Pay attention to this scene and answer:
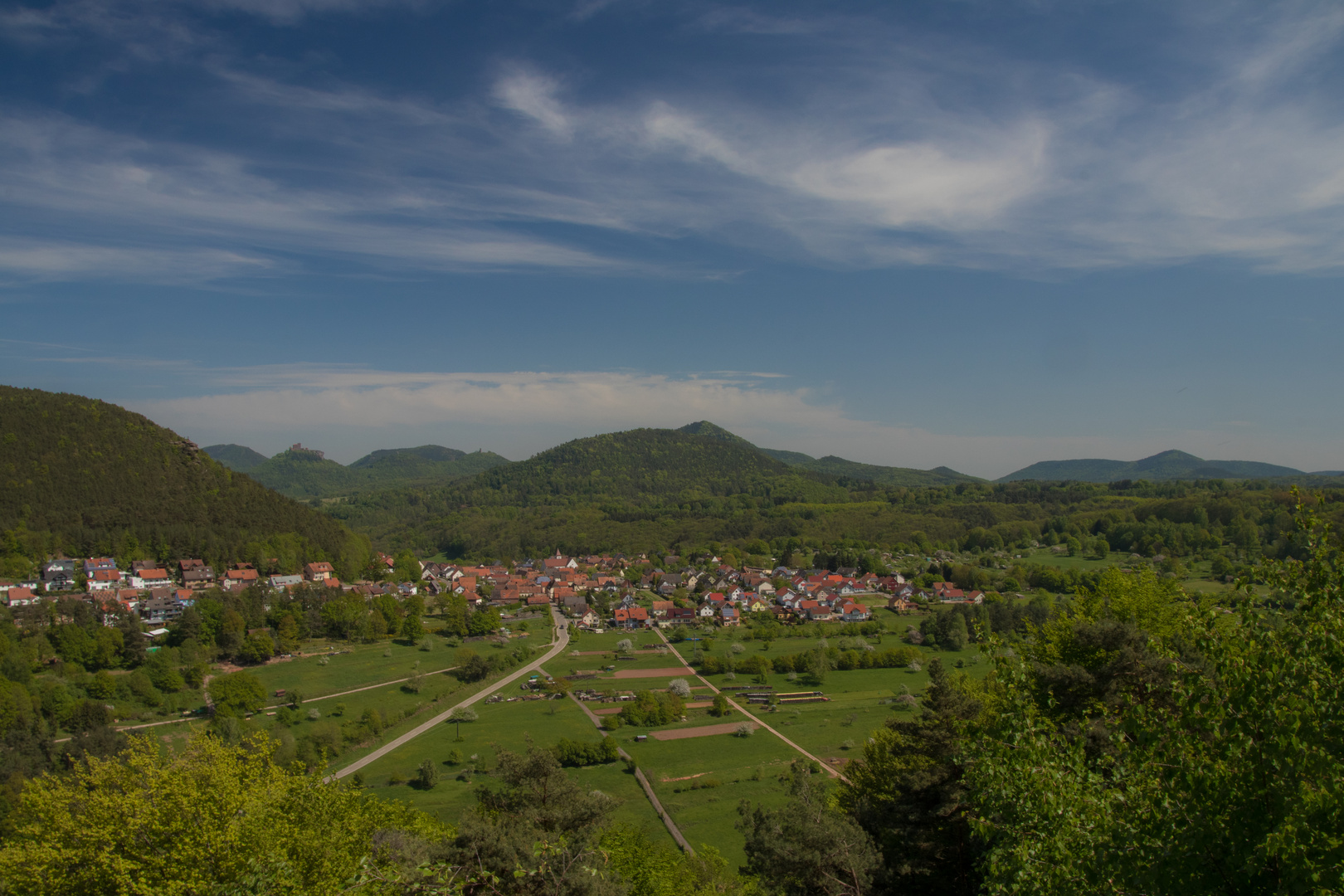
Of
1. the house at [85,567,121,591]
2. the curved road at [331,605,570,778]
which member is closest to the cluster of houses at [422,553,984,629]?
the curved road at [331,605,570,778]

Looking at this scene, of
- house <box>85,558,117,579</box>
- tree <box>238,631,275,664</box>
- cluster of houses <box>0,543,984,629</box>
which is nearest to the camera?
tree <box>238,631,275,664</box>

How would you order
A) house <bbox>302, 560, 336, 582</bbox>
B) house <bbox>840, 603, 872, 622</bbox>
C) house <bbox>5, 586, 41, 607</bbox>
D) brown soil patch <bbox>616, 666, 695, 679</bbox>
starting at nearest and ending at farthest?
brown soil patch <bbox>616, 666, 695, 679</bbox> → house <bbox>5, 586, 41, 607</bbox> → house <bbox>840, 603, 872, 622</bbox> → house <bbox>302, 560, 336, 582</bbox>

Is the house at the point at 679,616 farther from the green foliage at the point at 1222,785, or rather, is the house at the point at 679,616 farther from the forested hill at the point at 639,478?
the forested hill at the point at 639,478

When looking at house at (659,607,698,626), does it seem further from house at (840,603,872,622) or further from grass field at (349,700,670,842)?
grass field at (349,700,670,842)

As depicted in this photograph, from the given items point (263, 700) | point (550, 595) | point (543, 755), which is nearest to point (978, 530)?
point (550, 595)

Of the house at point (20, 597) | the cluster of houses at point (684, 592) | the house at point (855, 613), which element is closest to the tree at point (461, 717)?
the cluster of houses at point (684, 592)

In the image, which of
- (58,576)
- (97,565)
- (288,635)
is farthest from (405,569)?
(288,635)

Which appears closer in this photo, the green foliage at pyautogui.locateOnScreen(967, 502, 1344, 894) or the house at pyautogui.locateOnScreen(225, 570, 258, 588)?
the green foliage at pyautogui.locateOnScreen(967, 502, 1344, 894)

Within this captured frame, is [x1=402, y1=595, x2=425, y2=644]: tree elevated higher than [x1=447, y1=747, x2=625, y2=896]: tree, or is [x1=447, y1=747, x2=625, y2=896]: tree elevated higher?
[x1=447, y1=747, x2=625, y2=896]: tree
